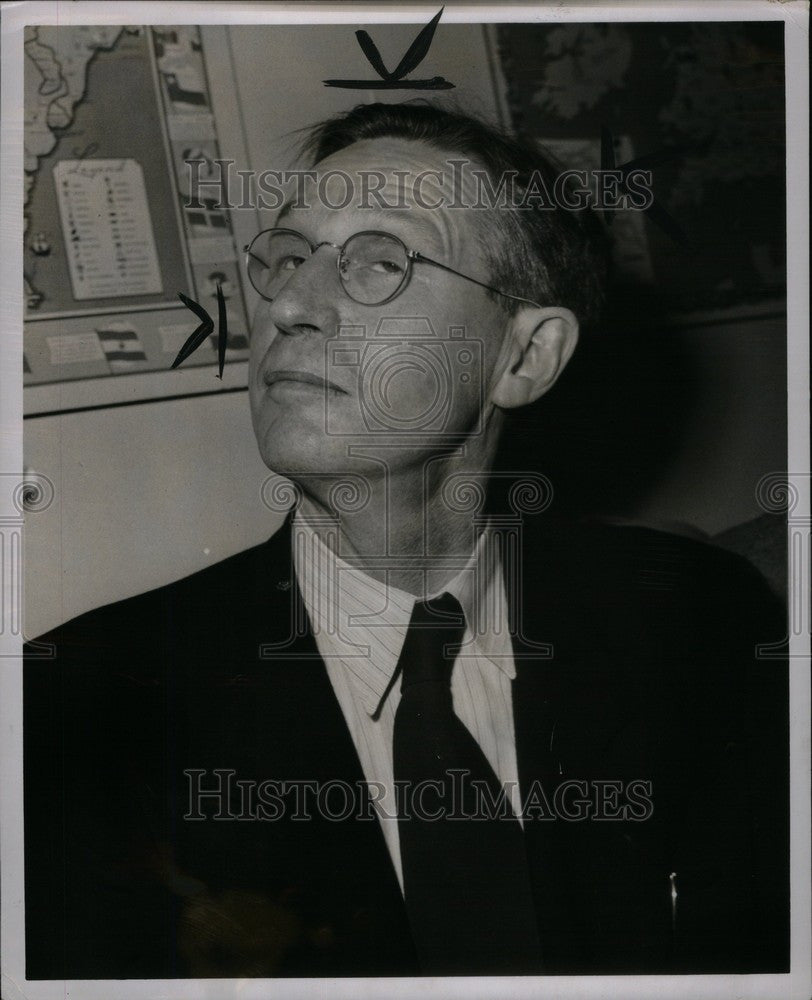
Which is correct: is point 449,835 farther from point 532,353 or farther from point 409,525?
point 532,353

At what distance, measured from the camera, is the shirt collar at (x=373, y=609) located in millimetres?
1620

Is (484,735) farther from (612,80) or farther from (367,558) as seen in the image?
(612,80)

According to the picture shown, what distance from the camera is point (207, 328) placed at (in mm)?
1627

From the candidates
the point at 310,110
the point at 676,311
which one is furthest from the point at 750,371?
the point at 310,110

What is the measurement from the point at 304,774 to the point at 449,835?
0.29 m

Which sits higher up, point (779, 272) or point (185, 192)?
point (185, 192)

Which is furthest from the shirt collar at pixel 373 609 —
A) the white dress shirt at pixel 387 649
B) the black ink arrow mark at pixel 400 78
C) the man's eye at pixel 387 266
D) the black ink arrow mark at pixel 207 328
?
the black ink arrow mark at pixel 400 78

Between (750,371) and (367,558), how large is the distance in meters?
0.82

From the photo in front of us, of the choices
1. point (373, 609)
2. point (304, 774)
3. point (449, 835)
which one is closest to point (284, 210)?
point (373, 609)

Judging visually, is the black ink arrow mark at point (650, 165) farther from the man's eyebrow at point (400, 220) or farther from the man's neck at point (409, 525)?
the man's neck at point (409, 525)

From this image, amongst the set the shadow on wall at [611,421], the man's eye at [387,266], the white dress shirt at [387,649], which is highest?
the man's eye at [387,266]

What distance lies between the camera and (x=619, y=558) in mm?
1645

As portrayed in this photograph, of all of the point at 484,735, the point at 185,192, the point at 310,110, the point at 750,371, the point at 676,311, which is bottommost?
the point at 484,735

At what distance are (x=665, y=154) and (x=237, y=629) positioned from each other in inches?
47.9
